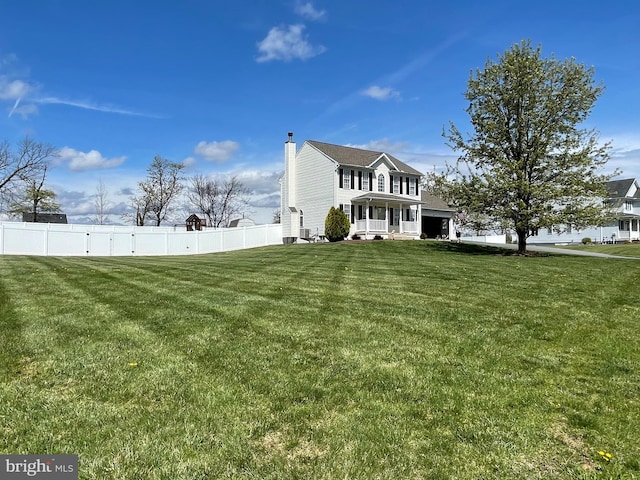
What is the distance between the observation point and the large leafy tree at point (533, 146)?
67.5 feet

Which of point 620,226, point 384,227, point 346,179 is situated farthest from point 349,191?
point 620,226

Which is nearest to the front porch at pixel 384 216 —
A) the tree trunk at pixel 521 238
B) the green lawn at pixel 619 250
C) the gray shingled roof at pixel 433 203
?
the gray shingled roof at pixel 433 203

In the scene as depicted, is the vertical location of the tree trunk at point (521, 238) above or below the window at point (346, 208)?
below

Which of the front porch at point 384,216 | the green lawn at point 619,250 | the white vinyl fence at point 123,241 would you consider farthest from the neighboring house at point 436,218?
the white vinyl fence at point 123,241

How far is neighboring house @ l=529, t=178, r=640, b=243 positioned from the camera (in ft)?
148

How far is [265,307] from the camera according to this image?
23.9 ft

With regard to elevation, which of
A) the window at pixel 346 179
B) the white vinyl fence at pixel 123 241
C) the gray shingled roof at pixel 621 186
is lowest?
the white vinyl fence at pixel 123 241

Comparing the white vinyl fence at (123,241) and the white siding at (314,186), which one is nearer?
the white vinyl fence at (123,241)

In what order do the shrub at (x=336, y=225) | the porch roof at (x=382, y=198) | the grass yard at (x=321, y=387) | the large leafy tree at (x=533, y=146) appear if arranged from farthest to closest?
1. the porch roof at (x=382, y=198)
2. the shrub at (x=336, y=225)
3. the large leafy tree at (x=533, y=146)
4. the grass yard at (x=321, y=387)

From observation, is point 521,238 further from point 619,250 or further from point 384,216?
point 384,216

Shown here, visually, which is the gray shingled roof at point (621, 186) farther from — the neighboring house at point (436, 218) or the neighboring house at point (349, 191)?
the neighboring house at point (349, 191)

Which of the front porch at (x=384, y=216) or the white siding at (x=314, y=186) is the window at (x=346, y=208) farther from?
the white siding at (x=314, y=186)

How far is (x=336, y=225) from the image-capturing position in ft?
99.2

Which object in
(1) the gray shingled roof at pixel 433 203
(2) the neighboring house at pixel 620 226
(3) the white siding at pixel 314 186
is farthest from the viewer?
(2) the neighboring house at pixel 620 226
